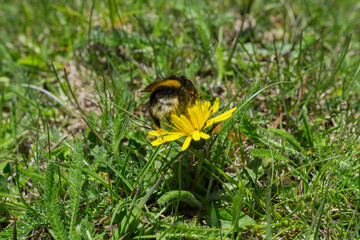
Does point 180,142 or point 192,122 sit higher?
point 192,122

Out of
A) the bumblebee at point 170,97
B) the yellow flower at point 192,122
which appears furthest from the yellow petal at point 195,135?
the bumblebee at point 170,97

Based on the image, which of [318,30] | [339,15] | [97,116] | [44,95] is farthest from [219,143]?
[339,15]

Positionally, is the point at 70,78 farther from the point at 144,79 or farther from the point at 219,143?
the point at 219,143

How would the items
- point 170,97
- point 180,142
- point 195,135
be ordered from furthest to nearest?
point 180,142 < point 170,97 < point 195,135

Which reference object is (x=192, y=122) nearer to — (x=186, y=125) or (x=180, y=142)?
(x=186, y=125)

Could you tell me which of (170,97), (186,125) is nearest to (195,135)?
(186,125)

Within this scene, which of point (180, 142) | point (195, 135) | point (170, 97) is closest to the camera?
point (195, 135)

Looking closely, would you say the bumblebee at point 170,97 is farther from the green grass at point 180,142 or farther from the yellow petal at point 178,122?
the green grass at point 180,142
